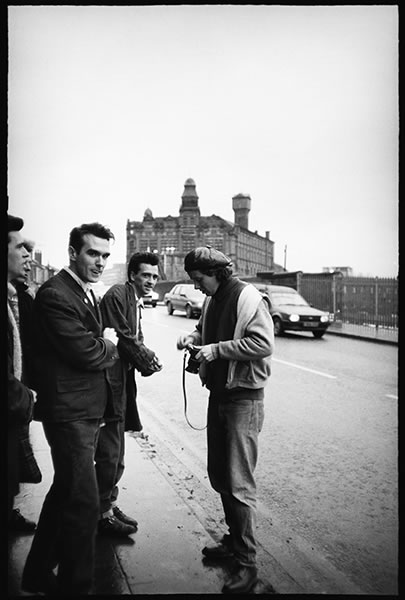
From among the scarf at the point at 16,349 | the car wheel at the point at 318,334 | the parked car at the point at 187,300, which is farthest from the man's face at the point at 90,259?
the parked car at the point at 187,300

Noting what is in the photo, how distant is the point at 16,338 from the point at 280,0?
2.27 m

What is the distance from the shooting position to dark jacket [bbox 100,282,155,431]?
131 inches

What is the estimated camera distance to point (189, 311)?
21.8 m

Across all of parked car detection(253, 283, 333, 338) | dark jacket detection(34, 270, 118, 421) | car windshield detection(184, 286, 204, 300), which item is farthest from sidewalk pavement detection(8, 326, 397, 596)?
car windshield detection(184, 286, 204, 300)

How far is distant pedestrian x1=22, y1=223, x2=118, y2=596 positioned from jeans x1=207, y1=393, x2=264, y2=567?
746 mm

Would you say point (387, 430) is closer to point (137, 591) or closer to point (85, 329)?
point (137, 591)

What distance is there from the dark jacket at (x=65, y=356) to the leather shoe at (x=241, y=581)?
3.72ft

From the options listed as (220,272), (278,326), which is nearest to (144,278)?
(220,272)

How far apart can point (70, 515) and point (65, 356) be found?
79 cm

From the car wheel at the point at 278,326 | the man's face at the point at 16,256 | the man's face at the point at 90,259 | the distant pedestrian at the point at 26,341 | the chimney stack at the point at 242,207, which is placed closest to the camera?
the man's face at the point at 16,256

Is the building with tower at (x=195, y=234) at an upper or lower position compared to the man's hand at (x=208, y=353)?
upper

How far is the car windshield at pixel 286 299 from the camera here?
16.7 meters

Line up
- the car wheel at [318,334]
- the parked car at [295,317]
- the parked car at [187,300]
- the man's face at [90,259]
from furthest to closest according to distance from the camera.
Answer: the parked car at [187,300] < the car wheel at [318,334] < the parked car at [295,317] < the man's face at [90,259]

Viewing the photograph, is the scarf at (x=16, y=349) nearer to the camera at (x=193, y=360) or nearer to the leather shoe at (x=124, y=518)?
the camera at (x=193, y=360)
